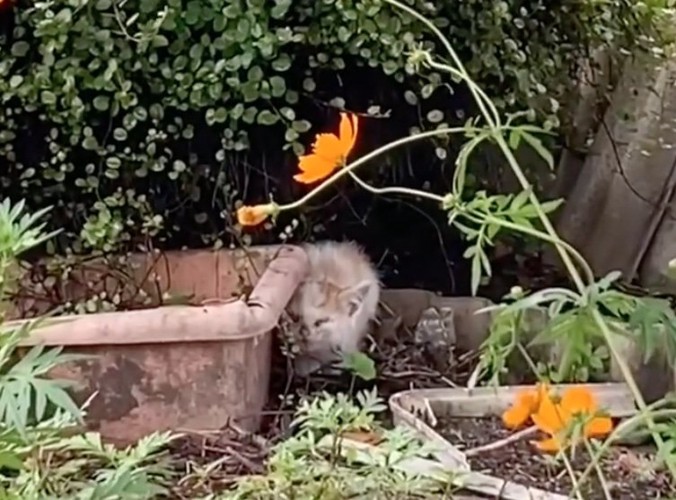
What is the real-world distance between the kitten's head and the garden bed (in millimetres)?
394

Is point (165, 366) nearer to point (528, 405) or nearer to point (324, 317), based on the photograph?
point (324, 317)

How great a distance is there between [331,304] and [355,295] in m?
0.05

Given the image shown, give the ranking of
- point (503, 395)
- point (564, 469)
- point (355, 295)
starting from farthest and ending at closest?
point (355, 295), point (503, 395), point (564, 469)

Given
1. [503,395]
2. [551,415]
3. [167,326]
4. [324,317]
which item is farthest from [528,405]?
[324,317]

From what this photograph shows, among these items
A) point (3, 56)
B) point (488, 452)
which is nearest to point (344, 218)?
point (3, 56)

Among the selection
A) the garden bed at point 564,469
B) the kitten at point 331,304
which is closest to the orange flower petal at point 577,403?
the garden bed at point 564,469

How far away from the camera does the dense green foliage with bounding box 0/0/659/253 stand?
1.61m

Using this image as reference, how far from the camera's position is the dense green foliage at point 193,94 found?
1.61m

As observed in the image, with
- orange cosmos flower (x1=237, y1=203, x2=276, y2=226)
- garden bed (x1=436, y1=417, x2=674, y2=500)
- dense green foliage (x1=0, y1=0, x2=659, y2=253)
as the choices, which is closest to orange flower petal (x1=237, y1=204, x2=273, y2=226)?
orange cosmos flower (x1=237, y1=203, x2=276, y2=226)

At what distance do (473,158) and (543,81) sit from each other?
0.17 metres

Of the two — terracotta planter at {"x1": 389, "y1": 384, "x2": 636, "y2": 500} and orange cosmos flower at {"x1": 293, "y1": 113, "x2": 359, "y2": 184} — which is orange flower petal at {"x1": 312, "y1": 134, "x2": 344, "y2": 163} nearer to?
orange cosmos flower at {"x1": 293, "y1": 113, "x2": 359, "y2": 184}

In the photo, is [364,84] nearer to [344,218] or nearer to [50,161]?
[344,218]

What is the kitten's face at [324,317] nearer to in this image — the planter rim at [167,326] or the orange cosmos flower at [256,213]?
the planter rim at [167,326]

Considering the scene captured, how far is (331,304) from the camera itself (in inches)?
67.5
